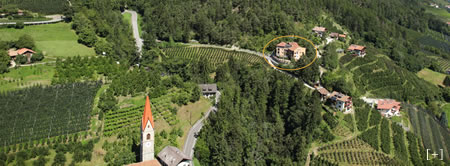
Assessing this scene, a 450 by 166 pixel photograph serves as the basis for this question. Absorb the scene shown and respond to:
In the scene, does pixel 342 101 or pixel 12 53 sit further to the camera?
pixel 342 101

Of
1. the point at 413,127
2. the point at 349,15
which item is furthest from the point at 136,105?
the point at 349,15

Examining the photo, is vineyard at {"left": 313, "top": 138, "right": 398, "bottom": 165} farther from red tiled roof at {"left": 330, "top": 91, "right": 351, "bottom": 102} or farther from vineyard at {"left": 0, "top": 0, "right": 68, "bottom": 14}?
vineyard at {"left": 0, "top": 0, "right": 68, "bottom": 14}

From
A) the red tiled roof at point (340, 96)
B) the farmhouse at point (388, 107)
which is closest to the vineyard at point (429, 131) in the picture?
the farmhouse at point (388, 107)

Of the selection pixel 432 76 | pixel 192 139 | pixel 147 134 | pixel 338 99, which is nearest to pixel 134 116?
pixel 192 139

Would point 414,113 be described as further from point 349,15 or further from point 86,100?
point 86,100

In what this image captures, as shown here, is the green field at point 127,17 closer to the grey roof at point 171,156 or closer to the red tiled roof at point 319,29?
the red tiled roof at point 319,29

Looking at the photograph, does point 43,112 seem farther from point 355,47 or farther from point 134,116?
point 355,47
